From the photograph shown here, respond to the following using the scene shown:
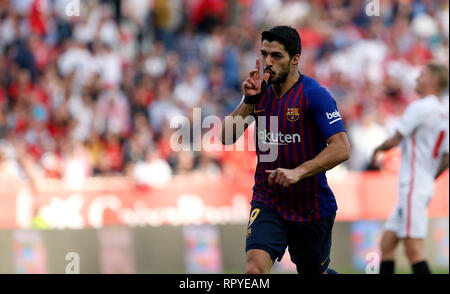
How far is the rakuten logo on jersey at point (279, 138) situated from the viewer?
664cm

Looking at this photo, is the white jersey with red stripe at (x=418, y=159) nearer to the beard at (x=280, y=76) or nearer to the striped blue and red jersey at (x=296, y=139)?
the striped blue and red jersey at (x=296, y=139)

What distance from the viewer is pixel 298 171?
618 cm

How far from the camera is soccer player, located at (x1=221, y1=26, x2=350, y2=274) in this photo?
6.45 meters

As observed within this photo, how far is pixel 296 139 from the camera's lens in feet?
21.8

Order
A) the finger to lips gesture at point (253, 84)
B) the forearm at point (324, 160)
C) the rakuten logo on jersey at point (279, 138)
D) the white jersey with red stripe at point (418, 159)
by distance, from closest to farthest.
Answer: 1. the forearm at point (324, 160)
2. the finger to lips gesture at point (253, 84)
3. the rakuten logo on jersey at point (279, 138)
4. the white jersey with red stripe at point (418, 159)

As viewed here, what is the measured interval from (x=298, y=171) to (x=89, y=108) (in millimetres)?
10144

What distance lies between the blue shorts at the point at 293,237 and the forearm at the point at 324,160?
1.98ft

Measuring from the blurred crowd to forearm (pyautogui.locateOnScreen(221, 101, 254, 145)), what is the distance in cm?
681

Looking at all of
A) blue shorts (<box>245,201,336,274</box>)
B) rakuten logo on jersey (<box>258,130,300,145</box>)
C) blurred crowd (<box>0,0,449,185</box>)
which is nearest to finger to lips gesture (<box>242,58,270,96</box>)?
rakuten logo on jersey (<box>258,130,300,145</box>)

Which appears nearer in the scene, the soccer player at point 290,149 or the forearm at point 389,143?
the soccer player at point 290,149

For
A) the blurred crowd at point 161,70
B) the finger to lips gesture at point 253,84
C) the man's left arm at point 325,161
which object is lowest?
the man's left arm at point 325,161

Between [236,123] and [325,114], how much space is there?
719mm

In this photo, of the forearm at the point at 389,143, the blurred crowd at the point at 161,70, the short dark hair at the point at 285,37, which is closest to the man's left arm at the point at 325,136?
the short dark hair at the point at 285,37
